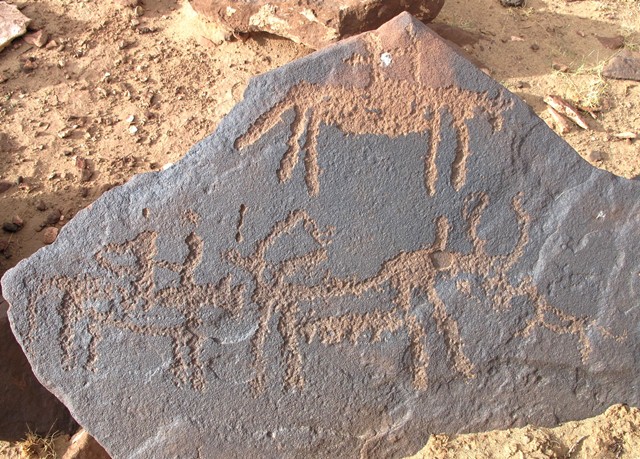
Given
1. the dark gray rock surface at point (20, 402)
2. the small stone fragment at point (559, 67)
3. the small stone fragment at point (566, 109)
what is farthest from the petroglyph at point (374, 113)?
the small stone fragment at point (559, 67)

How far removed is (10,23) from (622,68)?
3026mm

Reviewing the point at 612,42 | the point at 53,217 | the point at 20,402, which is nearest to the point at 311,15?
the point at 53,217

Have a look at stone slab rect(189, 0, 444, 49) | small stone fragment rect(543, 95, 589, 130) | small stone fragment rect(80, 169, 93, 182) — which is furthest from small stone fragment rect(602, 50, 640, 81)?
small stone fragment rect(80, 169, 93, 182)

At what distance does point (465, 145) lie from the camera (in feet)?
7.97

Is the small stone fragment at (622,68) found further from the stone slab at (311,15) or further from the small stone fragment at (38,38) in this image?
the small stone fragment at (38,38)

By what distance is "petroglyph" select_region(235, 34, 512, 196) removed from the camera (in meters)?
2.40

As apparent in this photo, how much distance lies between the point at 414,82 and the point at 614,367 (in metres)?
1.11

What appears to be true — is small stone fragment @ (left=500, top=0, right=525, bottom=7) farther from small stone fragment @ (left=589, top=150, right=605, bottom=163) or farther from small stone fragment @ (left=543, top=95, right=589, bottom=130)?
small stone fragment @ (left=589, top=150, right=605, bottom=163)

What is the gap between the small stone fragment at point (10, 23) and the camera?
3.81 m

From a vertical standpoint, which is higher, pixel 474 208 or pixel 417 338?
pixel 474 208

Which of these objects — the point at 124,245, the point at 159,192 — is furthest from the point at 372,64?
the point at 124,245

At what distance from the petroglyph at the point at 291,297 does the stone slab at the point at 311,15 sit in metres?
1.28

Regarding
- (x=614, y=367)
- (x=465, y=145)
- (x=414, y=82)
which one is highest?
(x=414, y=82)

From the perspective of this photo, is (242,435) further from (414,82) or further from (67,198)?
(67,198)
